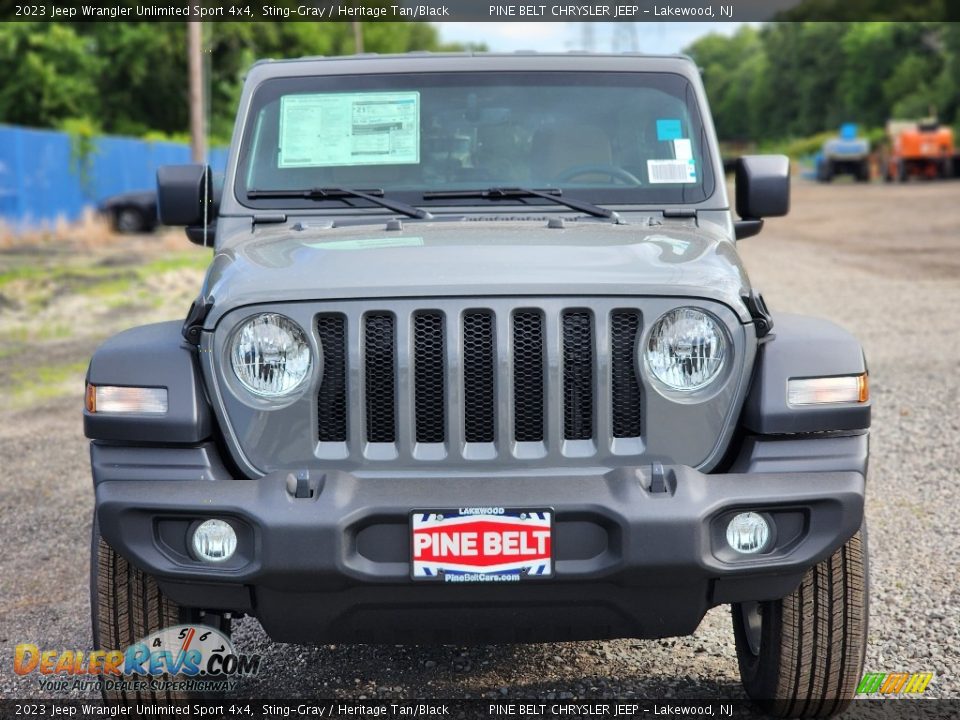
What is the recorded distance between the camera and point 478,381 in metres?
3.20

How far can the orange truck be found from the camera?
51625 mm

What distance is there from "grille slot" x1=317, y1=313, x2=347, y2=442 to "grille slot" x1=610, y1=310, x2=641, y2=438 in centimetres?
70

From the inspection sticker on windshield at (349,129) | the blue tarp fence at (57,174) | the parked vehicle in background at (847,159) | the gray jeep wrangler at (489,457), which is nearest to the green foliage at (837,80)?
the parked vehicle in background at (847,159)

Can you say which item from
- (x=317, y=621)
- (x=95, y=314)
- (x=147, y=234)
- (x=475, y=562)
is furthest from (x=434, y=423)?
(x=147, y=234)

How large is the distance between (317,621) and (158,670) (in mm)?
595

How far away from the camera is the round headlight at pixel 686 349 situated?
321 cm

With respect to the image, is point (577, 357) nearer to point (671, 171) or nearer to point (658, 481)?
point (658, 481)

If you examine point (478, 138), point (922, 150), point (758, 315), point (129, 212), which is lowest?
point (129, 212)

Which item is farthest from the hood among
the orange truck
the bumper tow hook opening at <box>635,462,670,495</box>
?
the orange truck

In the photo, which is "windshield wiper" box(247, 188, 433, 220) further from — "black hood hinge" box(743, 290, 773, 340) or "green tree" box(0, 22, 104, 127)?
"green tree" box(0, 22, 104, 127)

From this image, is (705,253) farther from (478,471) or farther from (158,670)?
(158,670)

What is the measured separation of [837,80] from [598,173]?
111m

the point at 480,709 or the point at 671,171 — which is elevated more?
the point at 671,171

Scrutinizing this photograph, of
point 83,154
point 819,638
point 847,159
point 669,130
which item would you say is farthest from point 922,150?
point 819,638
